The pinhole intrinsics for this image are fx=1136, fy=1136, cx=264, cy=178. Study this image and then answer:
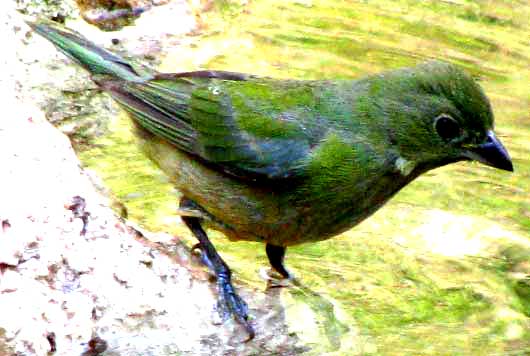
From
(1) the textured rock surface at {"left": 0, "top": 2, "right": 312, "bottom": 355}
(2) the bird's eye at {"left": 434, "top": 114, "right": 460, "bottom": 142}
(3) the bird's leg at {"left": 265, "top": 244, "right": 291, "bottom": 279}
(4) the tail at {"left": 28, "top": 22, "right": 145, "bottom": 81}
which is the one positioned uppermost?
(2) the bird's eye at {"left": 434, "top": 114, "right": 460, "bottom": 142}

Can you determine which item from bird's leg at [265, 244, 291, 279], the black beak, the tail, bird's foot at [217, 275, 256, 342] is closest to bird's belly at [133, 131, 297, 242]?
bird's leg at [265, 244, 291, 279]

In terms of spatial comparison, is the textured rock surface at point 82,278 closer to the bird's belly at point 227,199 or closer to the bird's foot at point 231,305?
the bird's foot at point 231,305

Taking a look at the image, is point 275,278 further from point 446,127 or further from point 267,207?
point 446,127

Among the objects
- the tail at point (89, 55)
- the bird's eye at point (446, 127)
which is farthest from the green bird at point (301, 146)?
the tail at point (89, 55)

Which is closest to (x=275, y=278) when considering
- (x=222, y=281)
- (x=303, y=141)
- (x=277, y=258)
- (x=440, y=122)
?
(x=277, y=258)

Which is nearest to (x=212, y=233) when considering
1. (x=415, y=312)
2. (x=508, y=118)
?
(x=415, y=312)

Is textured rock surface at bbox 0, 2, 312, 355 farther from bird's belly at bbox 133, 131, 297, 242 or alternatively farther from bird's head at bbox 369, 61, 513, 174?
bird's head at bbox 369, 61, 513, 174
